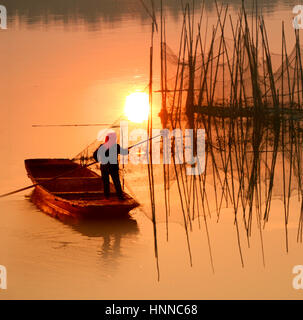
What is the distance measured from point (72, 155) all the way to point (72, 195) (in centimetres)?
69

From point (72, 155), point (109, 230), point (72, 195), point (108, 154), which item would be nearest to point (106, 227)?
point (109, 230)

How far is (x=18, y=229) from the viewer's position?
154 inches

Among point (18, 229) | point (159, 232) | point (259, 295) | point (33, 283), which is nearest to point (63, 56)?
point (18, 229)

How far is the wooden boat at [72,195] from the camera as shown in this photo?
3.93m

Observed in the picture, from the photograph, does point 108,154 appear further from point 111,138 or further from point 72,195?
point 72,195

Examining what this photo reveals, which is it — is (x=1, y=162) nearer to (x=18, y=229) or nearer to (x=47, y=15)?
(x=18, y=229)

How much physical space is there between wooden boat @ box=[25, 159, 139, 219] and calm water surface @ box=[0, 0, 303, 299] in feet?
0.26

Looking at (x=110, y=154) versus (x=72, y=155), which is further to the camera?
(x=72, y=155)

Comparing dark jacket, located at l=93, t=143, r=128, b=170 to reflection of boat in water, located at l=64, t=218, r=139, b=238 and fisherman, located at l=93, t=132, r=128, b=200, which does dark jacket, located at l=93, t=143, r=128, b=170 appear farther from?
reflection of boat in water, located at l=64, t=218, r=139, b=238

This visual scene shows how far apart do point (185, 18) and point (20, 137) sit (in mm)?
1997

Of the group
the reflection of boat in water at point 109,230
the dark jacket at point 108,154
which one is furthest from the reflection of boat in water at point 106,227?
the dark jacket at point 108,154

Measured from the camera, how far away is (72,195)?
4.41m

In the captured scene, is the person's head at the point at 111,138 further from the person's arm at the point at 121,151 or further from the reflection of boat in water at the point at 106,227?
the reflection of boat in water at the point at 106,227

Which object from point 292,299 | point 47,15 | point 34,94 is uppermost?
point 47,15
